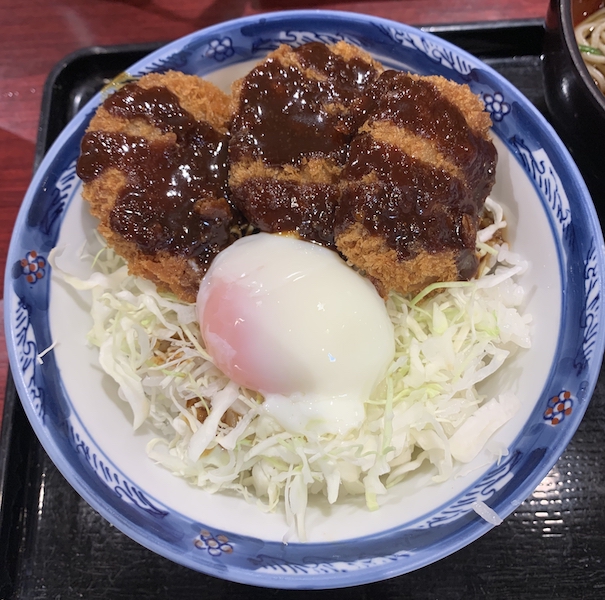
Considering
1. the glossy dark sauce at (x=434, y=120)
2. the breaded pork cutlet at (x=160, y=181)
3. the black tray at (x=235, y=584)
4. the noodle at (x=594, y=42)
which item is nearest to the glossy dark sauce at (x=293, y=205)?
the breaded pork cutlet at (x=160, y=181)

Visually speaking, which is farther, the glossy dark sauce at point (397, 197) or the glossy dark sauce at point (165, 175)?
the glossy dark sauce at point (165, 175)

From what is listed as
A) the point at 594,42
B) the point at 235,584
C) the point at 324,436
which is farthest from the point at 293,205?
the point at 594,42

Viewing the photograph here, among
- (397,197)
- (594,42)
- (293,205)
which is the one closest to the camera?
(397,197)

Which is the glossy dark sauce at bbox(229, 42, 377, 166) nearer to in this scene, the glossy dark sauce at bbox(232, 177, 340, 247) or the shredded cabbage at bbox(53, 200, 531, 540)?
the glossy dark sauce at bbox(232, 177, 340, 247)

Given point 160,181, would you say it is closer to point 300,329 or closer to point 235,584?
point 300,329

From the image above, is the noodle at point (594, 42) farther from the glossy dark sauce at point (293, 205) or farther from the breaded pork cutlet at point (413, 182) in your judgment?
the glossy dark sauce at point (293, 205)

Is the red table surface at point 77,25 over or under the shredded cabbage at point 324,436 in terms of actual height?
over

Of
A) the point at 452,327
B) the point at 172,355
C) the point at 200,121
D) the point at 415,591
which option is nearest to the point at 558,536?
the point at 415,591

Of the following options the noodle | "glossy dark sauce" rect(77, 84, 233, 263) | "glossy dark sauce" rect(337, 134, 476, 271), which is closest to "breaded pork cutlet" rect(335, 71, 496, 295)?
"glossy dark sauce" rect(337, 134, 476, 271)
